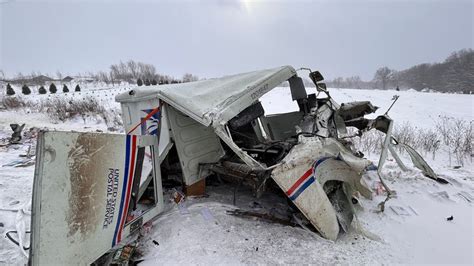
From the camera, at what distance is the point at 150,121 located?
3.35 m

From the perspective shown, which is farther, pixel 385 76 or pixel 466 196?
pixel 385 76

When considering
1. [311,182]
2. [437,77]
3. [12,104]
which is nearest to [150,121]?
[311,182]

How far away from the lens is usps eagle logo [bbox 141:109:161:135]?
3291 millimetres

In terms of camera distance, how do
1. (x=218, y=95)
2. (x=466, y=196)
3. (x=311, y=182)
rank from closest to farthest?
1. (x=311, y=182)
2. (x=218, y=95)
3. (x=466, y=196)

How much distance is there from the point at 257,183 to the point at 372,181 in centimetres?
230

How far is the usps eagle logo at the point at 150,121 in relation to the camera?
3.29 m

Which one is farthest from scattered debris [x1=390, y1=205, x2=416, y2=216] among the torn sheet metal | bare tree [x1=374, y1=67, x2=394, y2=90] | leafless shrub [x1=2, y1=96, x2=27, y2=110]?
bare tree [x1=374, y1=67, x2=394, y2=90]

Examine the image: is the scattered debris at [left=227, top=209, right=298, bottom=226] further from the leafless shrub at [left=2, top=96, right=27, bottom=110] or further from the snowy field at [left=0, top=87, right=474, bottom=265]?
the leafless shrub at [left=2, top=96, right=27, bottom=110]

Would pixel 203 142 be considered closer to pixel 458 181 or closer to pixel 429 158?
pixel 458 181

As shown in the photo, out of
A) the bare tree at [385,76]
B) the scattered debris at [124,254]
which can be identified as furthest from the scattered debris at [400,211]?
the bare tree at [385,76]

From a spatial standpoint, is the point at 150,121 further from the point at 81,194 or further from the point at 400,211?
the point at 400,211

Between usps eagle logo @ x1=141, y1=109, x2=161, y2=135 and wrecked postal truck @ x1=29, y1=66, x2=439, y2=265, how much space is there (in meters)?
0.01

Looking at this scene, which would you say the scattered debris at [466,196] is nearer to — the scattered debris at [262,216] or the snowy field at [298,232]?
the snowy field at [298,232]

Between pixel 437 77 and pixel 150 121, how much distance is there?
2849 inches
